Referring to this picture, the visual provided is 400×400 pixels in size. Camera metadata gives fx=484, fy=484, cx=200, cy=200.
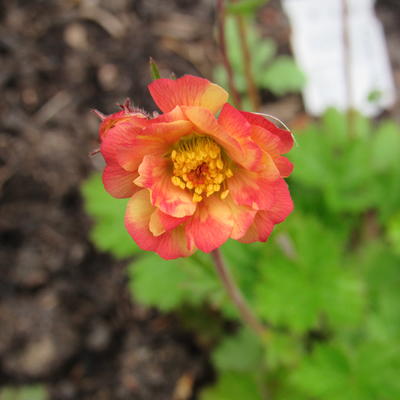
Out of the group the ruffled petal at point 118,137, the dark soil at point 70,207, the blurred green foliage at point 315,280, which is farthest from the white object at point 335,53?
the ruffled petal at point 118,137

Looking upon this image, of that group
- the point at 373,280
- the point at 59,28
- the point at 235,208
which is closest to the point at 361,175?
the point at 373,280

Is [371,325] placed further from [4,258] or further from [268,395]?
[4,258]

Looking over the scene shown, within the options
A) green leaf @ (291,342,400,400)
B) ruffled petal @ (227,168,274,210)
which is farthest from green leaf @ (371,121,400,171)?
ruffled petal @ (227,168,274,210)

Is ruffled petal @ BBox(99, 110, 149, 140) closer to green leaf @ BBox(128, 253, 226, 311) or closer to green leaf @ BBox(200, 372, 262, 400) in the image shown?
green leaf @ BBox(128, 253, 226, 311)

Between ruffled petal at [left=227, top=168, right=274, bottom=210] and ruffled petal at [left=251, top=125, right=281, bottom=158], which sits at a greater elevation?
ruffled petal at [left=251, top=125, right=281, bottom=158]

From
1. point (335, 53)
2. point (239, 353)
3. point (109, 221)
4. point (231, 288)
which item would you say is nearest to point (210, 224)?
point (231, 288)

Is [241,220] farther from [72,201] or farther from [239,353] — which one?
[72,201]

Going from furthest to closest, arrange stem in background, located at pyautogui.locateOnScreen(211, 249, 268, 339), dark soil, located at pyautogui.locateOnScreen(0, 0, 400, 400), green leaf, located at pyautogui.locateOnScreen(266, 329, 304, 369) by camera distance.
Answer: dark soil, located at pyautogui.locateOnScreen(0, 0, 400, 400) → green leaf, located at pyautogui.locateOnScreen(266, 329, 304, 369) → stem in background, located at pyautogui.locateOnScreen(211, 249, 268, 339)

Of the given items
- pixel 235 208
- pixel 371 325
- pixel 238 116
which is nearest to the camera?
pixel 238 116
